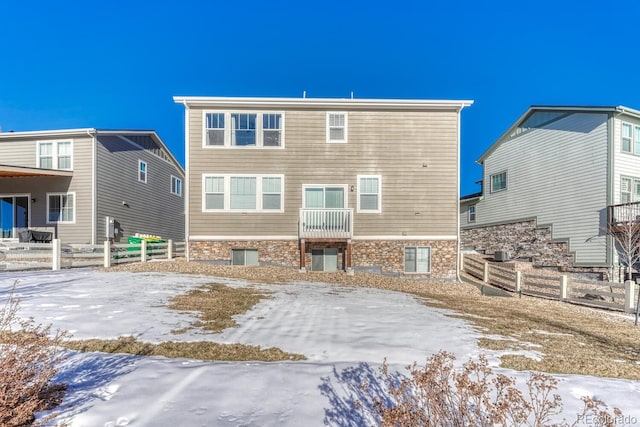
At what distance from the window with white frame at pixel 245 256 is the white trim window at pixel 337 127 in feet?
18.4

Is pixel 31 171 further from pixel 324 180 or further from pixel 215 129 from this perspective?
pixel 324 180

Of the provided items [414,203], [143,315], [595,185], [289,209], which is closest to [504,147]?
[595,185]

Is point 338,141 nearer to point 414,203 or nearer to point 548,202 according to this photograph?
point 414,203

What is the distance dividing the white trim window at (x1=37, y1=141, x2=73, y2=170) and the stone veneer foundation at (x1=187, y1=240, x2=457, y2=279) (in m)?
7.61

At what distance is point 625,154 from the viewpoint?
1356 cm

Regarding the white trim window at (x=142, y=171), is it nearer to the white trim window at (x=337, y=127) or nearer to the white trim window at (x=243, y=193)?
the white trim window at (x=243, y=193)

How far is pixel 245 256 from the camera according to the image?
504 inches

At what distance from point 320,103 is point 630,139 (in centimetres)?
1371

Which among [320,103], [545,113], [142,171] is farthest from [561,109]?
[142,171]

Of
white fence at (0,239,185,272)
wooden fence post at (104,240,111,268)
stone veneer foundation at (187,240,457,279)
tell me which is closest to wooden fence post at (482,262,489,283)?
stone veneer foundation at (187,240,457,279)

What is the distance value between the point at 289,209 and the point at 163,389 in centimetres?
1020

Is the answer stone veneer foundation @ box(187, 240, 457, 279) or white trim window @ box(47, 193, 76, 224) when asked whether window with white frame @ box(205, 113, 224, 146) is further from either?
white trim window @ box(47, 193, 76, 224)

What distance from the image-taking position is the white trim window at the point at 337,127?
13.0m

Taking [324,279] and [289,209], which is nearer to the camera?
[324,279]
